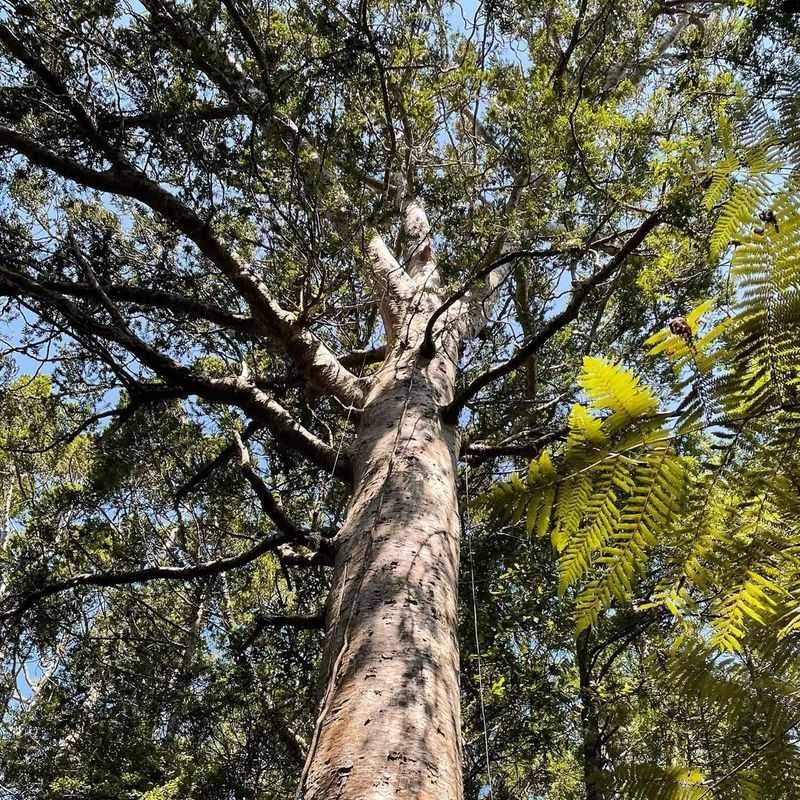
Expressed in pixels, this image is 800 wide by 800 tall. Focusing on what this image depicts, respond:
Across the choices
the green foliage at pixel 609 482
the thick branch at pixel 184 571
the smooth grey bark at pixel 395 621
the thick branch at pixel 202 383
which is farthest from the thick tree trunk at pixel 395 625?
the thick branch at pixel 184 571

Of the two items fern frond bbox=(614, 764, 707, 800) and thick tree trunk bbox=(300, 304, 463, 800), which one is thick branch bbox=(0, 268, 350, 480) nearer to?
thick tree trunk bbox=(300, 304, 463, 800)

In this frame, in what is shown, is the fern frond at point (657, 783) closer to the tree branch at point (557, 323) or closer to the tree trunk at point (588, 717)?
the tree branch at point (557, 323)

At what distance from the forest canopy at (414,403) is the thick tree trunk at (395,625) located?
12 mm

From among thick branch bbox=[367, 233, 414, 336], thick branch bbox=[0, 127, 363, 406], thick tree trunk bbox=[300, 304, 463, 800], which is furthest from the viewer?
thick branch bbox=[367, 233, 414, 336]

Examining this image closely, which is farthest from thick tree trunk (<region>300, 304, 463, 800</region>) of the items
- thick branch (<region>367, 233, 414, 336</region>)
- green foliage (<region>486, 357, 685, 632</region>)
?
thick branch (<region>367, 233, 414, 336</region>)

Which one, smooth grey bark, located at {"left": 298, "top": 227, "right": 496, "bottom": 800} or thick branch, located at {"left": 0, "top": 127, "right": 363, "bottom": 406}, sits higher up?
thick branch, located at {"left": 0, "top": 127, "right": 363, "bottom": 406}

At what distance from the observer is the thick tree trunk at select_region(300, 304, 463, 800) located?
1462mm

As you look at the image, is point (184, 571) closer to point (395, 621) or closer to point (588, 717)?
point (395, 621)

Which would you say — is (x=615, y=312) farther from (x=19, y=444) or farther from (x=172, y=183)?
(x=19, y=444)

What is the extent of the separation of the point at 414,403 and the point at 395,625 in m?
1.42

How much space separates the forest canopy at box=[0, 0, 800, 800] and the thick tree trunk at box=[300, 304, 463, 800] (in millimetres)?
12

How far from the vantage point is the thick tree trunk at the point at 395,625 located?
146cm

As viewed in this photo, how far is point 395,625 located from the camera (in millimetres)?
1868

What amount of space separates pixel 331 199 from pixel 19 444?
5.25 metres
